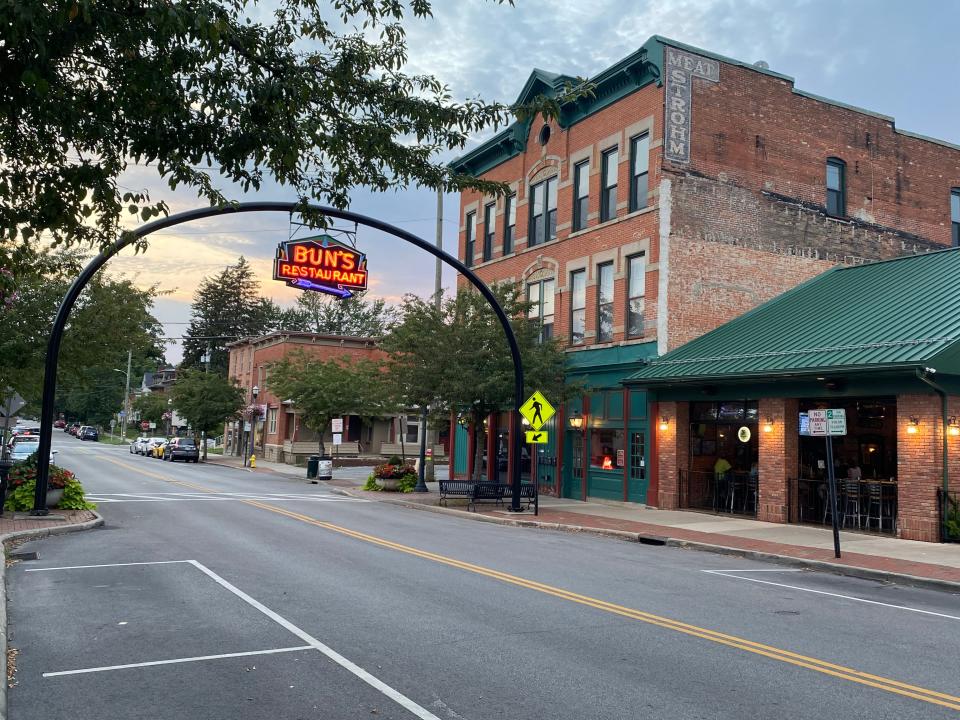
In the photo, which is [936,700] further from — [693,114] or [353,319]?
[353,319]

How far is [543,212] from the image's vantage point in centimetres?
3175

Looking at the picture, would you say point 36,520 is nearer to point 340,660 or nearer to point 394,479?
point 340,660

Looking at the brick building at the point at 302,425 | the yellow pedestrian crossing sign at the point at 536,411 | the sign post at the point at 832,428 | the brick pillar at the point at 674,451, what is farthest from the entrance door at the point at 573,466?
the brick building at the point at 302,425

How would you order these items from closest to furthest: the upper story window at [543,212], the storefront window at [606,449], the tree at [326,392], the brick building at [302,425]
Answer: the storefront window at [606,449], the upper story window at [543,212], the tree at [326,392], the brick building at [302,425]

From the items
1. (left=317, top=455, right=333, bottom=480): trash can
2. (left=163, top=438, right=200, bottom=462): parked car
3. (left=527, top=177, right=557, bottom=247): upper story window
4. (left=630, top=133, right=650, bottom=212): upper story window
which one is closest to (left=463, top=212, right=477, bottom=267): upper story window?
(left=527, top=177, right=557, bottom=247): upper story window

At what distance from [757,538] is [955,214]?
66.4 ft

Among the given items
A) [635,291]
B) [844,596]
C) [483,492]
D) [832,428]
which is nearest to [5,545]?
[483,492]

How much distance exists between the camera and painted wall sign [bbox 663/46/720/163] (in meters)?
26.0

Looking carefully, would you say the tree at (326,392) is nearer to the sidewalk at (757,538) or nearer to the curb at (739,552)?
the sidewalk at (757,538)

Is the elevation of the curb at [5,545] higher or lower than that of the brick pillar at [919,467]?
lower

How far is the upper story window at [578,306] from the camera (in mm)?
29172

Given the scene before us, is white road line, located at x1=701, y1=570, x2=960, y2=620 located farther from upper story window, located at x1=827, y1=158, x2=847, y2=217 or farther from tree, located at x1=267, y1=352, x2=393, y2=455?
tree, located at x1=267, y1=352, x2=393, y2=455

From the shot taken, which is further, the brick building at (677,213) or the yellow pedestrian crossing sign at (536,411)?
the brick building at (677,213)

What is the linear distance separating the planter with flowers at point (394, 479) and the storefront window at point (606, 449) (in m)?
7.81
